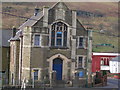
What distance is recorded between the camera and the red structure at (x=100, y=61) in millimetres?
55425

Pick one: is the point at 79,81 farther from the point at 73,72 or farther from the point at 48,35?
the point at 48,35

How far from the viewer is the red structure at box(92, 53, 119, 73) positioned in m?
55.4

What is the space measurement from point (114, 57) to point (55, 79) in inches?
1499

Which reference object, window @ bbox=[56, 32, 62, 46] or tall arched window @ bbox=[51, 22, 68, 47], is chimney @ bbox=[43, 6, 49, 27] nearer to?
tall arched window @ bbox=[51, 22, 68, 47]

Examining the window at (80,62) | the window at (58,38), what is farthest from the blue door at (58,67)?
the window at (80,62)

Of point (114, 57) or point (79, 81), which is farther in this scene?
point (114, 57)

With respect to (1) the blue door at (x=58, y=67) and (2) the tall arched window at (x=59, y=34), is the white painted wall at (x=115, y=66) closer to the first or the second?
(1) the blue door at (x=58, y=67)

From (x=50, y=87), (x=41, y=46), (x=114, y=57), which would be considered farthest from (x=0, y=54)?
(x=114, y=57)

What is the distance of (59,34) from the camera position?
3039 centimetres

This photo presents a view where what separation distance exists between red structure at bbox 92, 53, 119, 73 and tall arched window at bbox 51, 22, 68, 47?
21.7m

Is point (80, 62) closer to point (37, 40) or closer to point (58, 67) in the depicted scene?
point (58, 67)

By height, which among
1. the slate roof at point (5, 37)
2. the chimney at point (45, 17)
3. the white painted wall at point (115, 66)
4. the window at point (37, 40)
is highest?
the chimney at point (45, 17)

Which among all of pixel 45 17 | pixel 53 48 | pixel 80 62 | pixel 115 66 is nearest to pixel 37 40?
pixel 53 48

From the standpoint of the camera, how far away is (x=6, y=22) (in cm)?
19000
